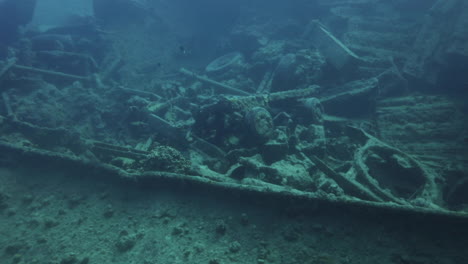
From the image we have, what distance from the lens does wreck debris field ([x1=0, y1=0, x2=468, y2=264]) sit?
9.89 feet

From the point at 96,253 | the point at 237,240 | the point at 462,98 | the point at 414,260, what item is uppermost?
the point at 462,98

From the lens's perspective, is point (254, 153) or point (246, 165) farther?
point (254, 153)

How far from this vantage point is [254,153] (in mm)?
5395

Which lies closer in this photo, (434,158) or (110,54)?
(434,158)

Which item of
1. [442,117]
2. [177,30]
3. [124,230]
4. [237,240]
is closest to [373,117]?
[442,117]

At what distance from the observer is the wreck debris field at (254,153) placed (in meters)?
3.02

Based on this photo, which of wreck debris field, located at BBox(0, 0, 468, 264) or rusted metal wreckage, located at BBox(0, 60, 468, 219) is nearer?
wreck debris field, located at BBox(0, 0, 468, 264)

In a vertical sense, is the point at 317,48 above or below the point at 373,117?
above

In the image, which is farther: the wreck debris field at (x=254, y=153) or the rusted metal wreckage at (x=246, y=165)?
the rusted metal wreckage at (x=246, y=165)

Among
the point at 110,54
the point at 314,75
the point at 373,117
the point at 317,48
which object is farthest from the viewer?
the point at 110,54

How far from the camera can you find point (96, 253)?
3277mm

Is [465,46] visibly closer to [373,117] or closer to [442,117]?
[442,117]

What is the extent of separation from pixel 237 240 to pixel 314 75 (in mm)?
7174

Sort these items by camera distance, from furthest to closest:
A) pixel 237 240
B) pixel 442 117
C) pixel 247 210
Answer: pixel 442 117 → pixel 247 210 → pixel 237 240
